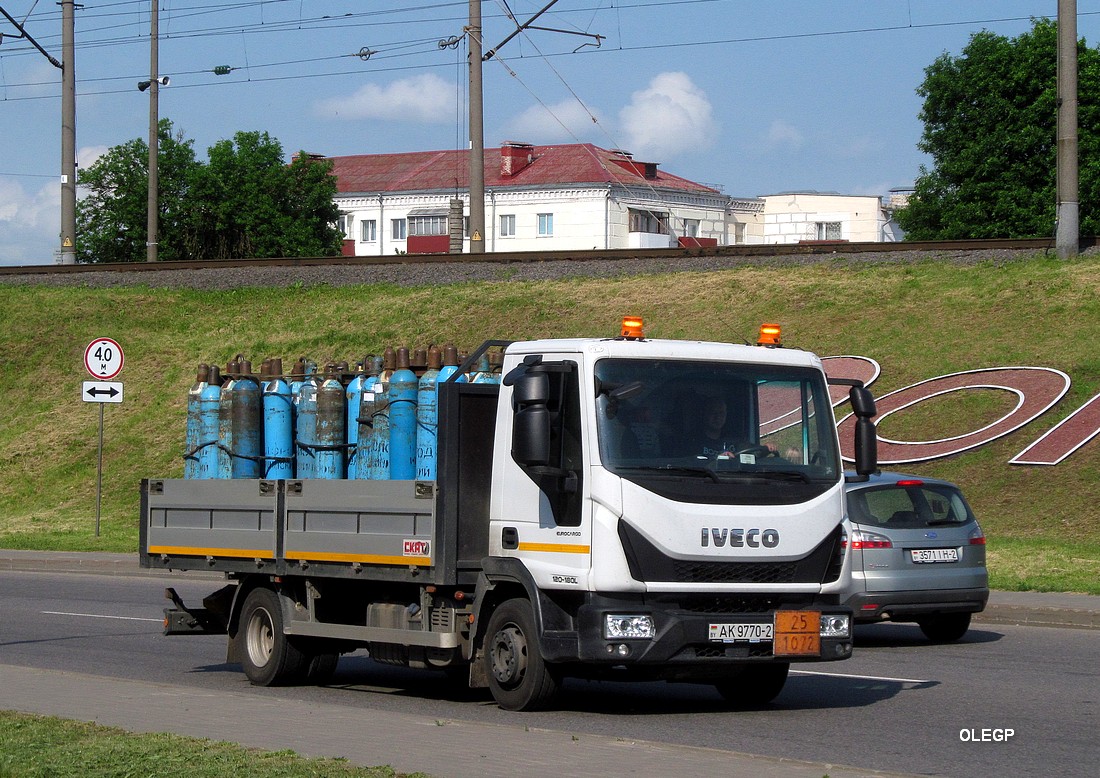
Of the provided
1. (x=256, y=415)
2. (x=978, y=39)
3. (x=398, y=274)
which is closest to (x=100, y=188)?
(x=978, y=39)

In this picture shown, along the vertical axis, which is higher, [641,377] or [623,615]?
[641,377]

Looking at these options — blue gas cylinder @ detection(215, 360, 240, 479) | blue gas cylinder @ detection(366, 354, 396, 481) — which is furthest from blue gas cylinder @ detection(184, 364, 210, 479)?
blue gas cylinder @ detection(366, 354, 396, 481)

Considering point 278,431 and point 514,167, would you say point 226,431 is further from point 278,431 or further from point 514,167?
point 514,167

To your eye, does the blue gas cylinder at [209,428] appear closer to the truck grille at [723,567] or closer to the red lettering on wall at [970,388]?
the truck grille at [723,567]

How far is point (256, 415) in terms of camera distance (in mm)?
12133

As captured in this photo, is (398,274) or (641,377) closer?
(641,377)

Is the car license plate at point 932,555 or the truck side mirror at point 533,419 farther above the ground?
the truck side mirror at point 533,419

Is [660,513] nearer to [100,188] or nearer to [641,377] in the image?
[641,377]

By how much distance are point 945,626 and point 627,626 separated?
22.0 feet

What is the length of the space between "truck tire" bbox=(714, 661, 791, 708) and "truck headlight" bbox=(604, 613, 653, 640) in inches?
57.8

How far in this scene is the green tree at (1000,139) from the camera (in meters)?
59.2

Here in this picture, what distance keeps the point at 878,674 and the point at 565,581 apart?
4.00 m

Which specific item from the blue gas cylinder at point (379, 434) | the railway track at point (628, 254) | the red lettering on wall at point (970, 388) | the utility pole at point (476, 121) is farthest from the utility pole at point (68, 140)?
the blue gas cylinder at point (379, 434)

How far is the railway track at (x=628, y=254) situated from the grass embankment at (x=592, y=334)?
46 centimetres
